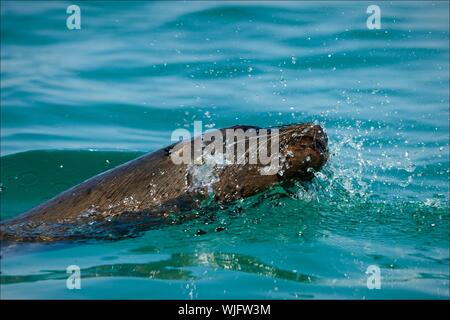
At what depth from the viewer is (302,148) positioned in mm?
6137

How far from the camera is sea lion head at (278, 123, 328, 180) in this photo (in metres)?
6.12

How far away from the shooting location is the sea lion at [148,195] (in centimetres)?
636

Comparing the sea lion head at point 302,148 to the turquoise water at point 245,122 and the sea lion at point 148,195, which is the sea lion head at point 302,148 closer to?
the sea lion at point 148,195

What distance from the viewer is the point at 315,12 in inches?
537

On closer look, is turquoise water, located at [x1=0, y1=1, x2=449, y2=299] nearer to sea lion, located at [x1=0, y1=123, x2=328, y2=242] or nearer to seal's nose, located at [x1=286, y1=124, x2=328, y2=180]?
sea lion, located at [x1=0, y1=123, x2=328, y2=242]

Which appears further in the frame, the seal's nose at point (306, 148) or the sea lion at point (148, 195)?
the sea lion at point (148, 195)

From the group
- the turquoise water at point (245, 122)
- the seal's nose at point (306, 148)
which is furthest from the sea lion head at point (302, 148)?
the turquoise water at point (245, 122)

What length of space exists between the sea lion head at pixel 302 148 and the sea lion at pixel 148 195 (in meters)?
0.01

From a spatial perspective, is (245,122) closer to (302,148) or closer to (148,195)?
(148,195)

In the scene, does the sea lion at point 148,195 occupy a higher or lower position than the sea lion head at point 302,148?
lower

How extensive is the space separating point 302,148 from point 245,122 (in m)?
4.09

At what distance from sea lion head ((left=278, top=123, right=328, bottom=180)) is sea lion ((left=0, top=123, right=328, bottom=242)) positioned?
0.01 m

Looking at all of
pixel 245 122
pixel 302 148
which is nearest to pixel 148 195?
pixel 302 148
